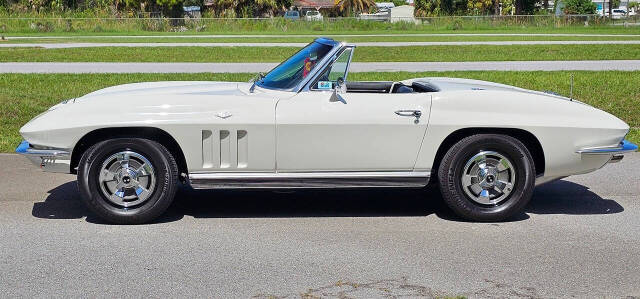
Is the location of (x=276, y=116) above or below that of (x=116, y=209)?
above

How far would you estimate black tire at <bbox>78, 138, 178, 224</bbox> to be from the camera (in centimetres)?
623

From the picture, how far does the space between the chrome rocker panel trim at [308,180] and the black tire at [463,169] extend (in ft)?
0.63

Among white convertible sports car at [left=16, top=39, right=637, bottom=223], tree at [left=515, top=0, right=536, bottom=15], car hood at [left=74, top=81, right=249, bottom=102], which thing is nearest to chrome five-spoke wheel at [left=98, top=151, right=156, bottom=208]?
white convertible sports car at [left=16, top=39, right=637, bottom=223]

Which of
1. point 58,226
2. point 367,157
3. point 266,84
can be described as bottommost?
point 58,226

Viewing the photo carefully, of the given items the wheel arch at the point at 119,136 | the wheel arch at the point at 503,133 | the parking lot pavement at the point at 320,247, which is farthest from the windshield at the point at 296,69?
the wheel arch at the point at 503,133

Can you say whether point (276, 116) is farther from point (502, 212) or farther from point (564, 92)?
point (564, 92)

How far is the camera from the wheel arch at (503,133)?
6.53 meters

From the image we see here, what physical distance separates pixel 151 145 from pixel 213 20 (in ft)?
122

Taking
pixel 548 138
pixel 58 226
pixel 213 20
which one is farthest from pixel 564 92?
pixel 213 20

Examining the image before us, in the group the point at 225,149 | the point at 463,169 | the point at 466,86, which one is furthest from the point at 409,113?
the point at 225,149

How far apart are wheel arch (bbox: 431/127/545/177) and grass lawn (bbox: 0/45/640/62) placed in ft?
52.4

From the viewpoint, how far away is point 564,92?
14.5 metres

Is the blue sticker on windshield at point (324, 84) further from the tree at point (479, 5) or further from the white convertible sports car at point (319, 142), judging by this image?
the tree at point (479, 5)

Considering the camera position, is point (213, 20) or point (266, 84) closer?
point (266, 84)
